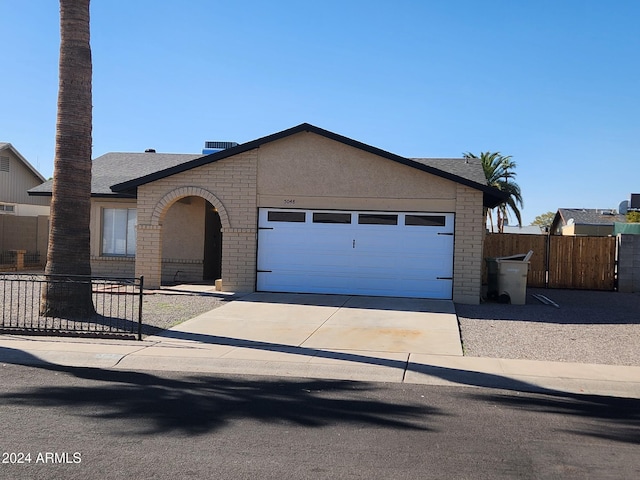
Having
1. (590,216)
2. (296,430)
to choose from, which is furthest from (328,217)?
(590,216)

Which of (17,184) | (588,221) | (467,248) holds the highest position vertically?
(17,184)

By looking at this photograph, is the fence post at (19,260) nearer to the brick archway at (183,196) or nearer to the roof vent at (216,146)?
the roof vent at (216,146)

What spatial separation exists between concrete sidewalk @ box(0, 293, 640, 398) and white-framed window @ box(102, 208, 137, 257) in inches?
362

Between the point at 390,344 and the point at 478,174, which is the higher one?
the point at 478,174

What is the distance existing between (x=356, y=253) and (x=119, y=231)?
29.6ft

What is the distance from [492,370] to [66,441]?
5715 millimetres

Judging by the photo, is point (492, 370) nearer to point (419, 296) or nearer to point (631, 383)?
point (631, 383)

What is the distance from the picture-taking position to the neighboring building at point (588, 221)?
48031 mm

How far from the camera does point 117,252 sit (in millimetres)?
21906

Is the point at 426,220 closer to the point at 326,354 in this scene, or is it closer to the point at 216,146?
the point at 326,354

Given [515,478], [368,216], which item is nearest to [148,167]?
[368,216]

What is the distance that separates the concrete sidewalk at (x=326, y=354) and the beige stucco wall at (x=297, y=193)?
3.89 meters

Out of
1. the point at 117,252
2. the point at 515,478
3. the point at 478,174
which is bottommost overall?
the point at 515,478

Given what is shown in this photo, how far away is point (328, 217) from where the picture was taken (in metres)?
17.3
